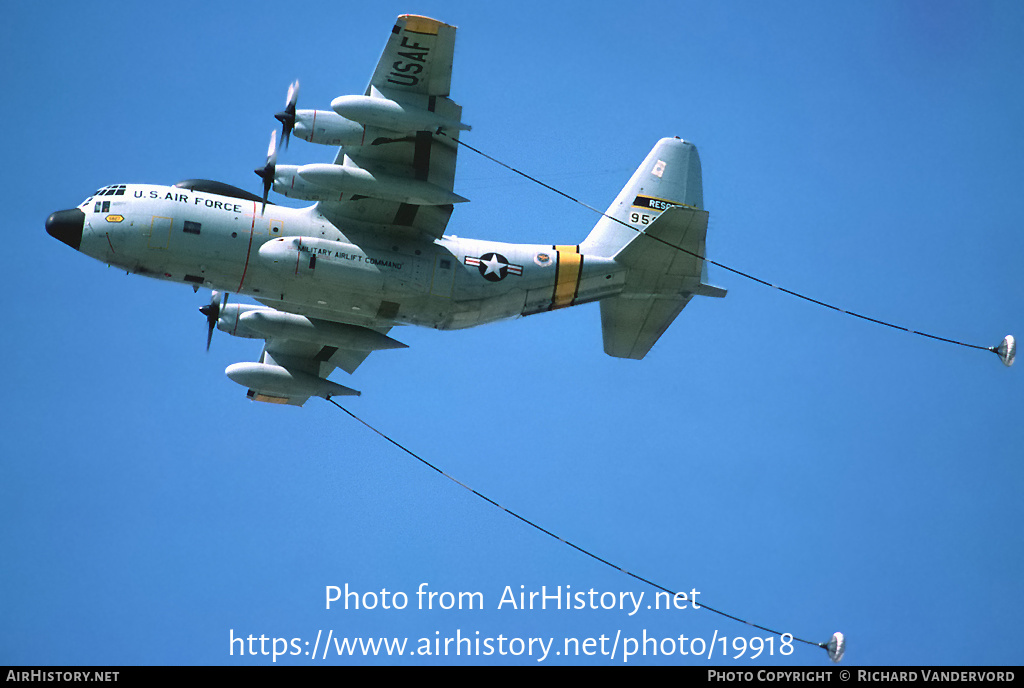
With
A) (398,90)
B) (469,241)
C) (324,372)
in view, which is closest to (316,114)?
(398,90)

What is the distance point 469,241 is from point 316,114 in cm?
369

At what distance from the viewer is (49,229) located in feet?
70.8

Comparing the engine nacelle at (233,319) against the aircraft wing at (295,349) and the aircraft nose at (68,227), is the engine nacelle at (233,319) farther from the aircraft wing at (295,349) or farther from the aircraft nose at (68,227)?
the aircraft nose at (68,227)

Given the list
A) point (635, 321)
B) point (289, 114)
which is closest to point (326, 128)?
point (289, 114)

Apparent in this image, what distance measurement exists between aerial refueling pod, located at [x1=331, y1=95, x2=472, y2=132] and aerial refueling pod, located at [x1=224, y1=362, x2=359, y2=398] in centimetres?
624

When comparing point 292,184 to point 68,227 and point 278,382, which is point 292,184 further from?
point 278,382

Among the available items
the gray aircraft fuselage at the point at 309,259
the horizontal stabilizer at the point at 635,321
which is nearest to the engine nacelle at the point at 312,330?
the gray aircraft fuselage at the point at 309,259

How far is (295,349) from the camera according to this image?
25.8m

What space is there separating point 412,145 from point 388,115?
4.12 feet
